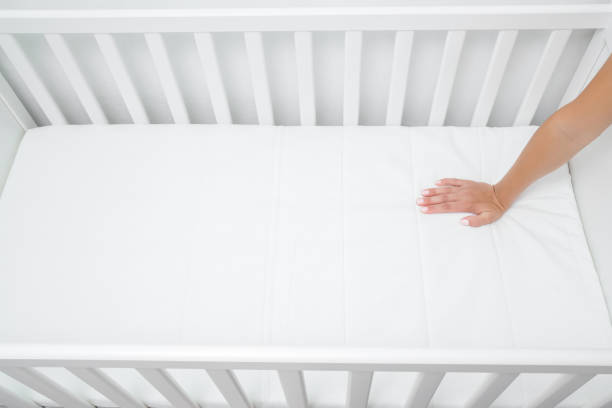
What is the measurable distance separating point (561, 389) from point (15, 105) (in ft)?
4.42

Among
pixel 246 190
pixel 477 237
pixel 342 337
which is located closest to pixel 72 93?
pixel 246 190

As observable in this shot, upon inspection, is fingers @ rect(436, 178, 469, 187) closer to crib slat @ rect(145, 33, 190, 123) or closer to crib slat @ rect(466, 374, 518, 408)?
crib slat @ rect(466, 374, 518, 408)

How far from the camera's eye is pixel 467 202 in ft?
3.19

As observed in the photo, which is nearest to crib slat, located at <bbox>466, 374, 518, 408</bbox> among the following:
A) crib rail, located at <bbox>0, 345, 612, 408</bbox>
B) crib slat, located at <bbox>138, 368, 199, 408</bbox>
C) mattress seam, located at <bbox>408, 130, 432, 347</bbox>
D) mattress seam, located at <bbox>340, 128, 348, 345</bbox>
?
crib rail, located at <bbox>0, 345, 612, 408</bbox>

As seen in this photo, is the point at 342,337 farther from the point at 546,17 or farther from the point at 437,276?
the point at 546,17

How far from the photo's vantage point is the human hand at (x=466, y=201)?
38.1 inches

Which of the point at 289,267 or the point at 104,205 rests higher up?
the point at 104,205

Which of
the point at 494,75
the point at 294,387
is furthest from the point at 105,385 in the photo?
the point at 494,75

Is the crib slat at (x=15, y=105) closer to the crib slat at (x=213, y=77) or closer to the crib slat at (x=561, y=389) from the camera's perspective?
the crib slat at (x=213, y=77)

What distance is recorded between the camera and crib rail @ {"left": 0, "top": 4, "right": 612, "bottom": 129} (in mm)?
881

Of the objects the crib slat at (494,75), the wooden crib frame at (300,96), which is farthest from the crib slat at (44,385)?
the crib slat at (494,75)

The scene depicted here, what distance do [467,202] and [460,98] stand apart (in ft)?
1.08

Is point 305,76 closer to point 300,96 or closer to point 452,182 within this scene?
point 300,96

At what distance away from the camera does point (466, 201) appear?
0.97m
